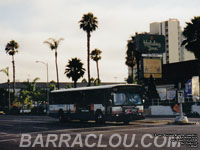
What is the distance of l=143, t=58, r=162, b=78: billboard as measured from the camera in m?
45.4

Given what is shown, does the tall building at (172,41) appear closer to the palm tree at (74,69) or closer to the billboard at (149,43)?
the palm tree at (74,69)

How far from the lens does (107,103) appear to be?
25.5 metres

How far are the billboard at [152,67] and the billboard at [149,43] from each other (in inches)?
50.4

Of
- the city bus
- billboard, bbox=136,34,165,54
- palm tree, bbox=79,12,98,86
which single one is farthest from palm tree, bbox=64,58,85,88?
the city bus

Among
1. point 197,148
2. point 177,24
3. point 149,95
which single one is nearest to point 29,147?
point 197,148

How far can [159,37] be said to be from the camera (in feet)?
157

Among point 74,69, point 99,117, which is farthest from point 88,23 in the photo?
point 99,117

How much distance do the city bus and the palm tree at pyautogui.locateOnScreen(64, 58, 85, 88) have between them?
37.5 meters

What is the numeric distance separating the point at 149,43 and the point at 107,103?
22.8 meters

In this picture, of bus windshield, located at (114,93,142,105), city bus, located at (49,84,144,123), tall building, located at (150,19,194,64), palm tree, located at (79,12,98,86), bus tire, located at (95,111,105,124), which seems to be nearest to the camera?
city bus, located at (49,84,144,123)

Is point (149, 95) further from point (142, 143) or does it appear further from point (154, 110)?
point (142, 143)

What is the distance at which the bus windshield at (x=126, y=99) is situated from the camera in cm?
2516

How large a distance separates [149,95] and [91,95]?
83.0ft

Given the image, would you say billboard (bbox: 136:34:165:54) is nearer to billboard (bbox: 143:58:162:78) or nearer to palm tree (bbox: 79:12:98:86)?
billboard (bbox: 143:58:162:78)
